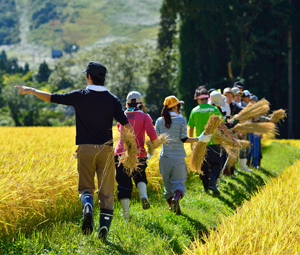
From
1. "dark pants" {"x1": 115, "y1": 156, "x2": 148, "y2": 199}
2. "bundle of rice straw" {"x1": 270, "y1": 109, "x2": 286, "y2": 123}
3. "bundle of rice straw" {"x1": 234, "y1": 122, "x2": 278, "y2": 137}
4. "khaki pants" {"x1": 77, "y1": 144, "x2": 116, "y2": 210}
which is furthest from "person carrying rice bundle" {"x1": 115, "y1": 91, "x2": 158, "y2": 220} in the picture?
"bundle of rice straw" {"x1": 270, "y1": 109, "x2": 286, "y2": 123}

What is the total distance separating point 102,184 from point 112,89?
3891 centimetres

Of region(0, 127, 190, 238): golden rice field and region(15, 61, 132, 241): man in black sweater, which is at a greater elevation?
region(15, 61, 132, 241): man in black sweater

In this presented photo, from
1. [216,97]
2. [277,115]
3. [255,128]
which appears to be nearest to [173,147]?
[216,97]

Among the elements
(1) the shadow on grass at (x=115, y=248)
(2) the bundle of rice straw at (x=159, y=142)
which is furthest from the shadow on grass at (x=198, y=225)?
(1) the shadow on grass at (x=115, y=248)

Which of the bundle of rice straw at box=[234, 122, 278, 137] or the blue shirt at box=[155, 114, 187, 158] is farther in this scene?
the bundle of rice straw at box=[234, 122, 278, 137]

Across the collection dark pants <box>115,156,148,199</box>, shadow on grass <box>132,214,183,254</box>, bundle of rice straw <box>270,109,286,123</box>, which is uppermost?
bundle of rice straw <box>270,109,286,123</box>

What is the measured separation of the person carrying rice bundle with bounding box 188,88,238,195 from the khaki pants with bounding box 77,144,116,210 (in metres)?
2.51

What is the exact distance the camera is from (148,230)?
14.7 ft

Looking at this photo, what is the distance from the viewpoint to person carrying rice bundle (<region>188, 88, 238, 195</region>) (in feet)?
20.6

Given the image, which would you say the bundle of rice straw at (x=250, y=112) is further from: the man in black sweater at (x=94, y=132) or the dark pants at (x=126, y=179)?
the man in black sweater at (x=94, y=132)

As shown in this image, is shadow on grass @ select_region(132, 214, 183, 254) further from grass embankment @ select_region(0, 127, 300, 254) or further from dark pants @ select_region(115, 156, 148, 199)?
dark pants @ select_region(115, 156, 148, 199)

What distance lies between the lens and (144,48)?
4250cm

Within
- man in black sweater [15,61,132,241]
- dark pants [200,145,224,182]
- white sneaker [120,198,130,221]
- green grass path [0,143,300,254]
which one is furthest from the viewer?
dark pants [200,145,224,182]

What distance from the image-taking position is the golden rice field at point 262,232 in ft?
10.8
